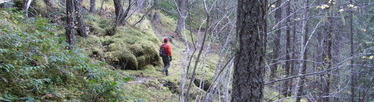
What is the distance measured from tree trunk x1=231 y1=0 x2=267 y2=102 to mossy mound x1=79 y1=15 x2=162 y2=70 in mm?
5277

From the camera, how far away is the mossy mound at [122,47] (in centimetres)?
791

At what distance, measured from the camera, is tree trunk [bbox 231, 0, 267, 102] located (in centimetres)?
307

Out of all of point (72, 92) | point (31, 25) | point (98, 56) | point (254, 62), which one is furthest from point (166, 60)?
point (254, 62)

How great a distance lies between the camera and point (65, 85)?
12.7 feet

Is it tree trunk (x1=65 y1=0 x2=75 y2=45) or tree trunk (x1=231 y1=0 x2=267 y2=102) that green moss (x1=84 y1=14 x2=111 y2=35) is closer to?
tree trunk (x1=65 y1=0 x2=75 y2=45)

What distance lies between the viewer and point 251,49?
311 cm

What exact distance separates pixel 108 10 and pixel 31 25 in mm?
7875

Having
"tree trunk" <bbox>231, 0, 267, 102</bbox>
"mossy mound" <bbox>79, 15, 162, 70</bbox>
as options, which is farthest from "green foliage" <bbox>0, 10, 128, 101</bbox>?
"mossy mound" <bbox>79, 15, 162, 70</bbox>

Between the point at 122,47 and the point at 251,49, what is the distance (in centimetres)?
601

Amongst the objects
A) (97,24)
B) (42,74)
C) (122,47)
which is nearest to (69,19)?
(122,47)

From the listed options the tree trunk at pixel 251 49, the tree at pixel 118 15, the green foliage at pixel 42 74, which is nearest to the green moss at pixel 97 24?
the tree at pixel 118 15

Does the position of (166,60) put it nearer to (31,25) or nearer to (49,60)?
(31,25)

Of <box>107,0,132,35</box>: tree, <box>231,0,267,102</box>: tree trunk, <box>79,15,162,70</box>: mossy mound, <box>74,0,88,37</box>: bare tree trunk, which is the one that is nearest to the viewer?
<box>231,0,267,102</box>: tree trunk

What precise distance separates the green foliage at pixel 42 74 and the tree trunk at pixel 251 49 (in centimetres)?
165
